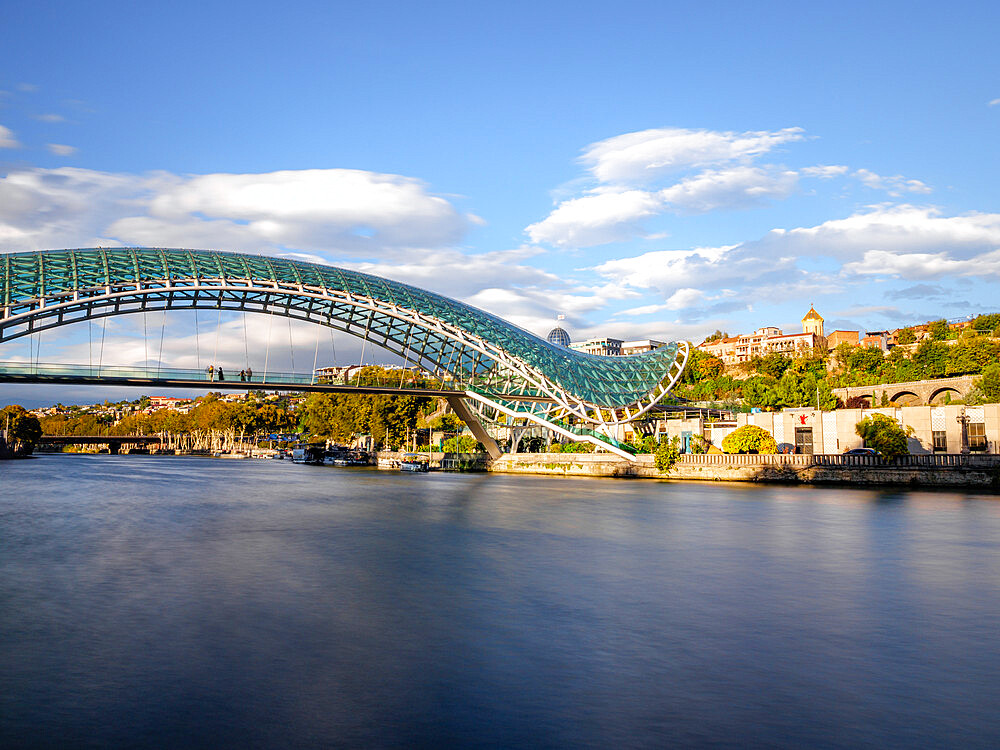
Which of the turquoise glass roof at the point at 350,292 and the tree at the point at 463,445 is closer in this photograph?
the turquoise glass roof at the point at 350,292

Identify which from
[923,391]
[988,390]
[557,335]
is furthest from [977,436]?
[557,335]

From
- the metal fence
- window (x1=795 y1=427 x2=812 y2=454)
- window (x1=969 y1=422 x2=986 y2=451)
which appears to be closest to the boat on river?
the metal fence

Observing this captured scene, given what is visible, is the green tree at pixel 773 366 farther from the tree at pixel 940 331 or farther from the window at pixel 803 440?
the window at pixel 803 440

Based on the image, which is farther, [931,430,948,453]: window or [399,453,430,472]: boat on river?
[399,453,430,472]: boat on river

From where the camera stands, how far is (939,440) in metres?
45.1

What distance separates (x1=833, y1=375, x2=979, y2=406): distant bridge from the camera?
203 feet

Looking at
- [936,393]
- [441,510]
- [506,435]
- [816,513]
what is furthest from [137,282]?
[936,393]

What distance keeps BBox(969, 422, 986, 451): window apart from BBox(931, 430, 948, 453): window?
1210 mm

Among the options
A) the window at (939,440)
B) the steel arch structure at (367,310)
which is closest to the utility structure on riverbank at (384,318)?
the steel arch structure at (367,310)

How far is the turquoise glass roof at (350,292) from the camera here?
43219mm

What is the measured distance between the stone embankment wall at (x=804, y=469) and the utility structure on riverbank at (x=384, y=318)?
1.82 metres

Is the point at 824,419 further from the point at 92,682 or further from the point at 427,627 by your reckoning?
the point at 92,682

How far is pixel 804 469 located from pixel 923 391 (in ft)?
97.3

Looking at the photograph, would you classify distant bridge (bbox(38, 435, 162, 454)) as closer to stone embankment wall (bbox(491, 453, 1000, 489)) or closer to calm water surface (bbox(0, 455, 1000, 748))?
stone embankment wall (bbox(491, 453, 1000, 489))
